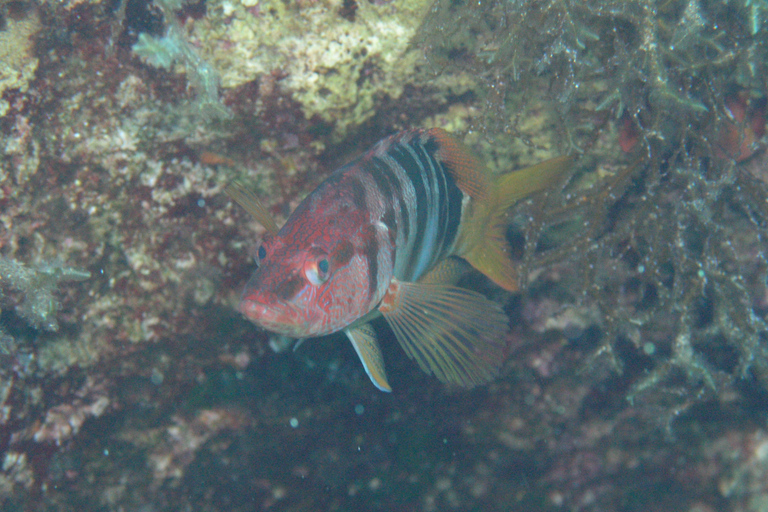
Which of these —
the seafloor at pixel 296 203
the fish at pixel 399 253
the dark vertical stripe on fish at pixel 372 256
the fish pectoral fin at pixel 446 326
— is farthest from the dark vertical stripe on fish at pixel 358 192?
the seafloor at pixel 296 203

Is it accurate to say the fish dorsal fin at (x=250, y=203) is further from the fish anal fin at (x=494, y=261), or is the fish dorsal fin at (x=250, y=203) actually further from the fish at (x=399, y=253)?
the fish anal fin at (x=494, y=261)

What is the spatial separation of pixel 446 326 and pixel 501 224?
841 millimetres

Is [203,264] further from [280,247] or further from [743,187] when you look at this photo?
[743,187]

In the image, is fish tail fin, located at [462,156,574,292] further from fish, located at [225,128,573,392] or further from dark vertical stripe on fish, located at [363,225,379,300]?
dark vertical stripe on fish, located at [363,225,379,300]

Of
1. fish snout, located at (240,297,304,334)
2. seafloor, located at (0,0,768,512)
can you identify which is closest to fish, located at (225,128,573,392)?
fish snout, located at (240,297,304,334)

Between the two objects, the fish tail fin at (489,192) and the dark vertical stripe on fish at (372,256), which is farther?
the fish tail fin at (489,192)

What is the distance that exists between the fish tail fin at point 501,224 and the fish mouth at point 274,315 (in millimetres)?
1225

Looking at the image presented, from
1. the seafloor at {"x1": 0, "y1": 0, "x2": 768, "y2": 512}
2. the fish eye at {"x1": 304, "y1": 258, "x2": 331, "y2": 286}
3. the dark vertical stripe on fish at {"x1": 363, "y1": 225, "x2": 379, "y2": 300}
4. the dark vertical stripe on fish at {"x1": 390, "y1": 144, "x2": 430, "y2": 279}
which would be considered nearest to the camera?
the fish eye at {"x1": 304, "y1": 258, "x2": 331, "y2": 286}

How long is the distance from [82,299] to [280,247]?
2.00 meters

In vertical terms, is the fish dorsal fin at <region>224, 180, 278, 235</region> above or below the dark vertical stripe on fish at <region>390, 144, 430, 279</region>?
below

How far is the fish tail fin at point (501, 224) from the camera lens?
2.31m

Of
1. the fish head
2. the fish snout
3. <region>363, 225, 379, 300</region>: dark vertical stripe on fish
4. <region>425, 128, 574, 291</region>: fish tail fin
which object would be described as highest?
<region>425, 128, 574, 291</region>: fish tail fin

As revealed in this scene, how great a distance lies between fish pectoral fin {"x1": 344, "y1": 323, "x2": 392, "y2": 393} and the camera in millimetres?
1934

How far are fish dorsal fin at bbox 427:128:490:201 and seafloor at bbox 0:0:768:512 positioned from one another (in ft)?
1.95
